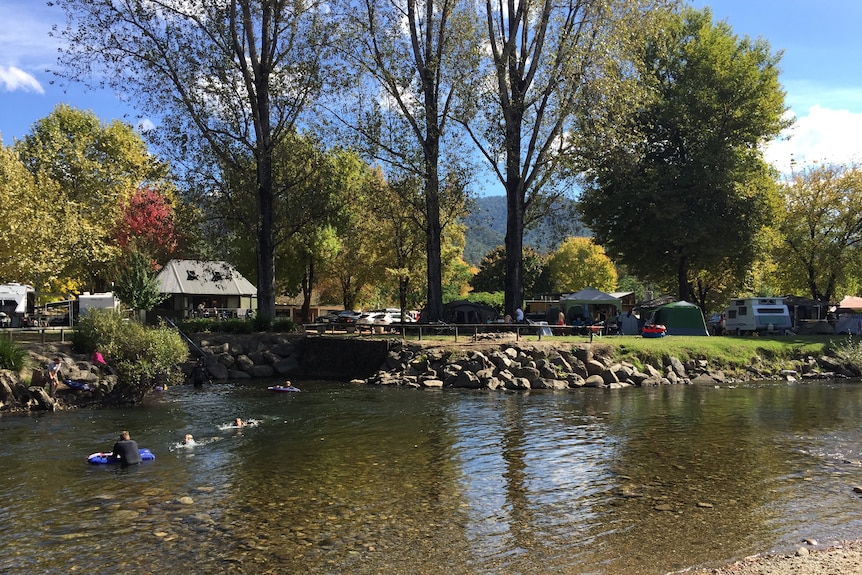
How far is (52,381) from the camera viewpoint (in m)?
22.7

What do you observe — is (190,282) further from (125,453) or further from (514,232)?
(125,453)

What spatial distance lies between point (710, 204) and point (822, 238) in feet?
47.3

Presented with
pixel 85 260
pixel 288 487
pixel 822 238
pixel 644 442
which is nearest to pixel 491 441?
pixel 644 442

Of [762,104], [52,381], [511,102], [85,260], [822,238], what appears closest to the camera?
[52,381]

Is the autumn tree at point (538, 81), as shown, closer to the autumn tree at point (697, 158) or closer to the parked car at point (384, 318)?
the autumn tree at point (697, 158)

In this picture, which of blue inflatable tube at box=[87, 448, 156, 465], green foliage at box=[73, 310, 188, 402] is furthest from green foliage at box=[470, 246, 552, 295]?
blue inflatable tube at box=[87, 448, 156, 465]

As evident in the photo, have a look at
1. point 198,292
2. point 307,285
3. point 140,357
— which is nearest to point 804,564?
point 140,357

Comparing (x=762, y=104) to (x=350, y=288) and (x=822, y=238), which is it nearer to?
(x=822, y=238)

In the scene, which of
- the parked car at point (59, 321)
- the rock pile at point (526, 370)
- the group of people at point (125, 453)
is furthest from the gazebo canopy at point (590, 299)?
the group of people at point (125, 453)

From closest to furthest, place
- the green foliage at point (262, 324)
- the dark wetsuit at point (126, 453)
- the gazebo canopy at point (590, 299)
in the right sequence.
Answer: the dark wetsuit at point (126, 453), the green foliage at point (262, 324), the gazebo canopy at point (590, 299)

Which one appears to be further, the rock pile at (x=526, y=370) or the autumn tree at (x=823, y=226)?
the autumn tree at (x=823, y=226)

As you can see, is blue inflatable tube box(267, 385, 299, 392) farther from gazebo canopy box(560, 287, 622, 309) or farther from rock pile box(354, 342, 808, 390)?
gazebo canopy box(560, 287, 622, 309)

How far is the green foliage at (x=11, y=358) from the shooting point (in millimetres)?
22797

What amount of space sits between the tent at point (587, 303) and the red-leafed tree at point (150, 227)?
32420 mm
